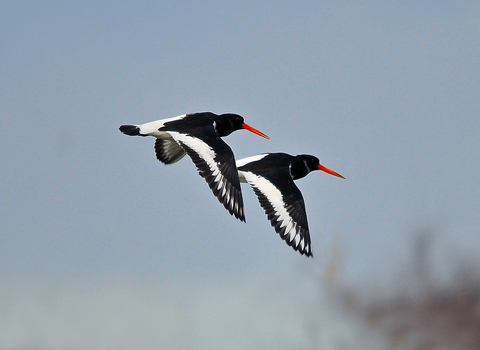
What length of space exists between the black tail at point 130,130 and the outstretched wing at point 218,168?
1079 mm

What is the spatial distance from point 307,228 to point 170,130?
3543 mm

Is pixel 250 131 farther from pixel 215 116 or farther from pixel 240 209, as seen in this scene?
pixel 240 209

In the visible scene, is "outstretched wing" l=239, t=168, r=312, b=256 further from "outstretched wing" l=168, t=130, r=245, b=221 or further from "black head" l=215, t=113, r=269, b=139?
"outstretched wing" l=168, t=130, r=245, b=221

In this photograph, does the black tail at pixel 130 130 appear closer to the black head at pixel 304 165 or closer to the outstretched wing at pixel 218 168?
the outstretched wing at pixel 218 168

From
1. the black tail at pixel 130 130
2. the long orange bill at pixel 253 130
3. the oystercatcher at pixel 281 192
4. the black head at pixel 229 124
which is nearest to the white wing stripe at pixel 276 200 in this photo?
the oystercatcher at pixel 281 192

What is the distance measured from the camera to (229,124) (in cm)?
1808

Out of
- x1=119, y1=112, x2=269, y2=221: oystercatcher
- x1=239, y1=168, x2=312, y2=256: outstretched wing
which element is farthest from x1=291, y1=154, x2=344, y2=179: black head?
x1=119, y1=112, x2=269, y2=221: oystercatcher

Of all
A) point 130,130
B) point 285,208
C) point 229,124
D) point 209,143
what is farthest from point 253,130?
point 130,130

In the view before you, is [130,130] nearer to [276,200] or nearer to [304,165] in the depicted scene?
[276,200]

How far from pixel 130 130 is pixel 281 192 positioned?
3.47 m

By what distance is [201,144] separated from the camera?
52.3ft

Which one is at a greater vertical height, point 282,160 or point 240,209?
point 282,160

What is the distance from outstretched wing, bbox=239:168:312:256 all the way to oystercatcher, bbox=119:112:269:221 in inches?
56.5

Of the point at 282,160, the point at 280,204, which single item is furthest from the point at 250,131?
the point at 280,204
